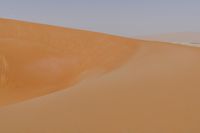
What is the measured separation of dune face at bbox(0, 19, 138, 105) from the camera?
18.4 ft

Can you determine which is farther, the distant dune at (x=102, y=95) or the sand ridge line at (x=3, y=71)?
the sand ridge line at (x=3, y=71)

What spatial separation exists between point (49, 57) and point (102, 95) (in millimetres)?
4585

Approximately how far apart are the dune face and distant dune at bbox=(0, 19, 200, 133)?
27 mm

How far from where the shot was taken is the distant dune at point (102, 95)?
178 cm

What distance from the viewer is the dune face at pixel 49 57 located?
5621mm

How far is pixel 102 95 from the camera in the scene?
99.6 inches

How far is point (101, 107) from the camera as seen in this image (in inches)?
84.5

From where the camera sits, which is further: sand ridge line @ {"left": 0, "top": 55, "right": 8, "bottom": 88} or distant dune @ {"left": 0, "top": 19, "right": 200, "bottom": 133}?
sand ridge line @ {"left": 0, "top": 55, "right": 8, "bottom": 88}

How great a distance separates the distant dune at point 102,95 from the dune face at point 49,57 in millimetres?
27

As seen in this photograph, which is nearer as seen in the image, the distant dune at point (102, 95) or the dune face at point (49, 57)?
the distant dune at point (102, 95)

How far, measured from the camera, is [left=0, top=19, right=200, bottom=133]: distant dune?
5.84 feet

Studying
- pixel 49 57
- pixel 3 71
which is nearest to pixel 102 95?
pixel 3 71

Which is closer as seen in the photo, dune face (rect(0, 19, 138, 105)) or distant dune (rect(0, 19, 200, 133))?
distant dune (rect(0, 19, 200, 133))

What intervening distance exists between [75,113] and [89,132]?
1.34 ft
